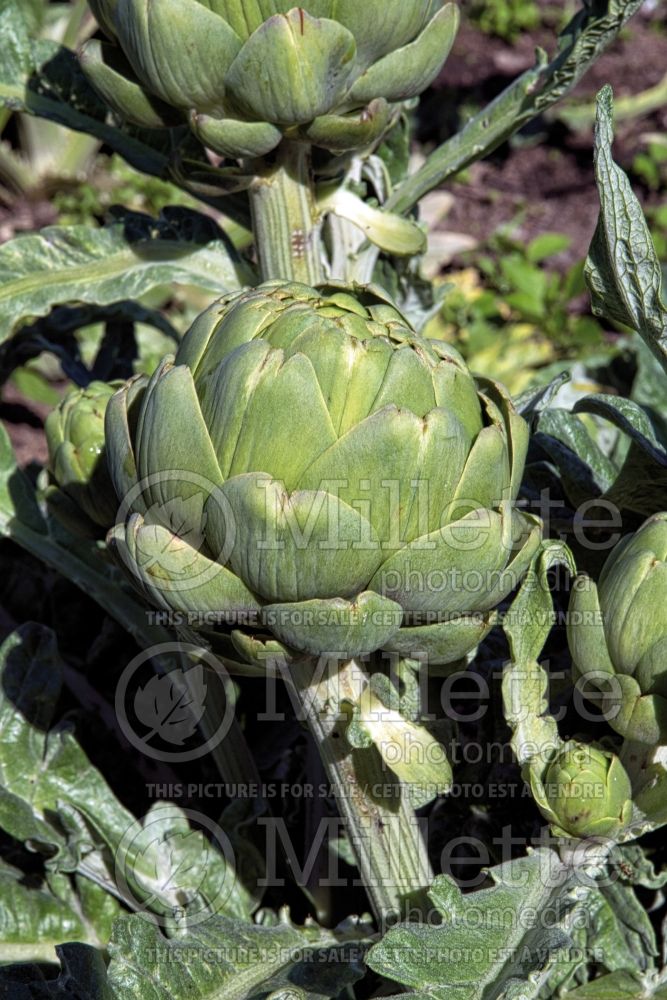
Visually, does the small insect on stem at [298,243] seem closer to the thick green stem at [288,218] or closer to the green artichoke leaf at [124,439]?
the thick green stem at [288,218]

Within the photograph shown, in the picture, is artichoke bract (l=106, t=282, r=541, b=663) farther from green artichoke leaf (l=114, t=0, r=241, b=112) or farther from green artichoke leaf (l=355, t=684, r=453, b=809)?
green artichoke leaf (l=114, t=0, r=241, b=112)

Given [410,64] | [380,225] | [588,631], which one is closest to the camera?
[588,631]

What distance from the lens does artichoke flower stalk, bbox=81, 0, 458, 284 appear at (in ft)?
2.64

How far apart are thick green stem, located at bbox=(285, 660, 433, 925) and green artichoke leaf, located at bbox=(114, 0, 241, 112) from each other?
420mm

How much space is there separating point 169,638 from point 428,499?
0.40 m

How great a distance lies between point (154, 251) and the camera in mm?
1058

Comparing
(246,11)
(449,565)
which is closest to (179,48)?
(246,11)

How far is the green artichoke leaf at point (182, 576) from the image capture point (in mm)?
678

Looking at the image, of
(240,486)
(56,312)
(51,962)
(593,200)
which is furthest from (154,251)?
(593,200)

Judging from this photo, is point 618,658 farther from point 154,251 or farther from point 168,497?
point 154,251

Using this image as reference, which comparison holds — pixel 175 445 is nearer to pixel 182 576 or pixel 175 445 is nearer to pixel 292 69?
pixel 182 576

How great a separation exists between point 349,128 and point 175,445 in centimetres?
31

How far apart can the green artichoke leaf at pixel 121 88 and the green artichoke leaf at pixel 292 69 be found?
92 millimetres

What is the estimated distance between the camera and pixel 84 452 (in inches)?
36.6
